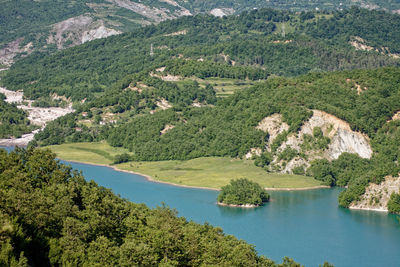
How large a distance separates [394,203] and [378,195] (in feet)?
12.5

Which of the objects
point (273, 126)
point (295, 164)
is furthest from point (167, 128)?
point (295, 164)

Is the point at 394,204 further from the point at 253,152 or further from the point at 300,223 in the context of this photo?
the point at 253,152

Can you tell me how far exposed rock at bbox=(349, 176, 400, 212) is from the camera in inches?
5084

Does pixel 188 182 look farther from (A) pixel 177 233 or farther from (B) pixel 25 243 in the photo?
(B) pixel 25 243

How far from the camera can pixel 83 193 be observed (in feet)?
271

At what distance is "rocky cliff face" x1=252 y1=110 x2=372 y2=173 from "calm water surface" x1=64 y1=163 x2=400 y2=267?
42.2 ft

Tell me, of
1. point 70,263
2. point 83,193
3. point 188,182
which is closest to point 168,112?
point 188,182

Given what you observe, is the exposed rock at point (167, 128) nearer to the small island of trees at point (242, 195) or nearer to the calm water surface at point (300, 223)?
the calm water surface at point (300, 223)

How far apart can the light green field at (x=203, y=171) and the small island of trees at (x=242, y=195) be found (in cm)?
1007

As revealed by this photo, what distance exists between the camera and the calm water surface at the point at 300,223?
346 feet

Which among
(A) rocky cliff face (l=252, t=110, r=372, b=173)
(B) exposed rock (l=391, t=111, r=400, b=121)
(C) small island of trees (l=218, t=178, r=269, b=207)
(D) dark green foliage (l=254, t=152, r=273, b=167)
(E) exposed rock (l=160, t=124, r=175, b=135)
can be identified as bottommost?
(C) small island of trees (l=218, t=178, r=269, b=207)

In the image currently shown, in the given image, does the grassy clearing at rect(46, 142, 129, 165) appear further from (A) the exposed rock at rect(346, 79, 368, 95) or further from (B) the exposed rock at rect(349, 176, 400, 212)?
(B) the exposed rock at rect(349, 176, 400, 212)

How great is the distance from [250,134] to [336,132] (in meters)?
18.1

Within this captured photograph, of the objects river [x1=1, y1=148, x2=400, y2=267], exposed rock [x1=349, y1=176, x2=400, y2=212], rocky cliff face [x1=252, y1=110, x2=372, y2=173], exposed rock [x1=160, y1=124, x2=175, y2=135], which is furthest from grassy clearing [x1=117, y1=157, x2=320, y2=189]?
exposed rock [x1=160, y1=124, x2=175, y2=135]
